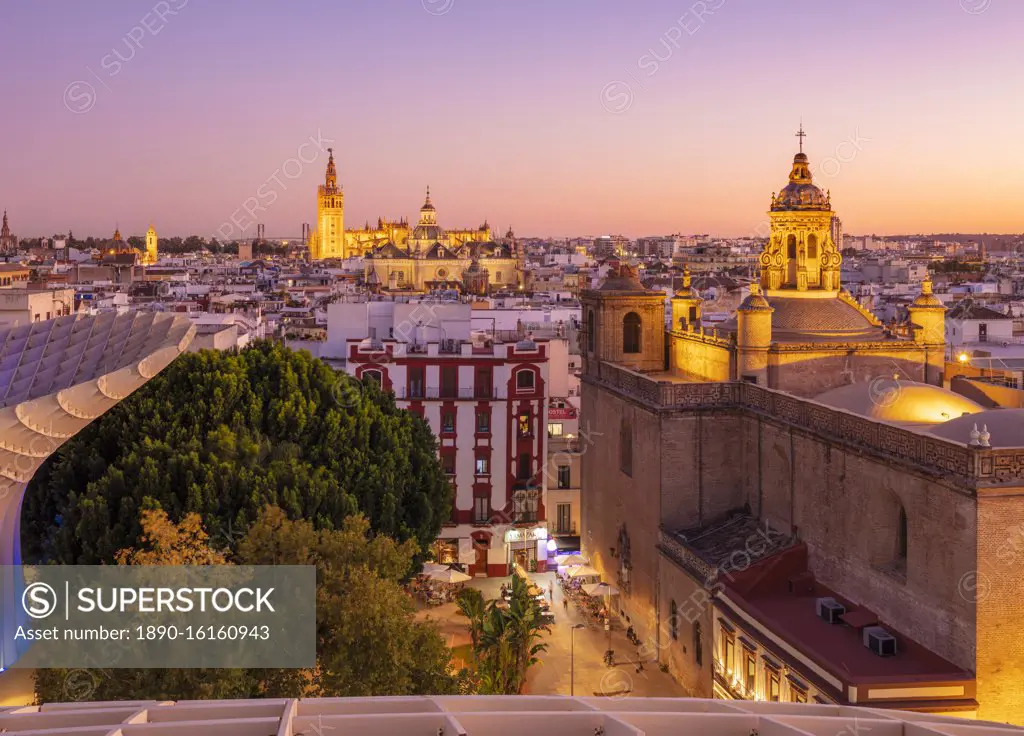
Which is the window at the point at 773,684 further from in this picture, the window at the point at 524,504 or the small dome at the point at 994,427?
the window at the point at 524,504

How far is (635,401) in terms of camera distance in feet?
109

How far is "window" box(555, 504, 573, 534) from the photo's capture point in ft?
141

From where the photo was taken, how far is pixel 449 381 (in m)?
41.4

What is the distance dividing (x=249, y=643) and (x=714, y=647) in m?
12.6

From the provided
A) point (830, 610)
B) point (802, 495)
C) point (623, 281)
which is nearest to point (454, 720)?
point (830, 610)

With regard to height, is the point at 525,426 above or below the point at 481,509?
above

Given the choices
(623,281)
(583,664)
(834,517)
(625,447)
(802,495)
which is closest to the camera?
(834,517)

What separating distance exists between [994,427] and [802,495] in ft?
18.3

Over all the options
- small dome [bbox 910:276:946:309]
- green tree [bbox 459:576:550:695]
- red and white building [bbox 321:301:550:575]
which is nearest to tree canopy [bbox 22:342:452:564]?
green tree [bbox 459:576:550:695]

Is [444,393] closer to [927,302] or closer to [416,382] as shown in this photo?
[416,382]

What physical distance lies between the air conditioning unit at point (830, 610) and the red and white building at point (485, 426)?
1799 cm

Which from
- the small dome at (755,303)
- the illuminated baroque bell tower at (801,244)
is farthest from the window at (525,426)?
the small dome at (755,303)

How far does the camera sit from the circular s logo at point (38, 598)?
2084cm

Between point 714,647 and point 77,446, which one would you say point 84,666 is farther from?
point 714,647
